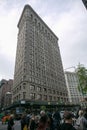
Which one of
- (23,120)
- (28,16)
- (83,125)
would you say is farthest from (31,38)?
(83,125)

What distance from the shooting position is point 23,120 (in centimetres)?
973

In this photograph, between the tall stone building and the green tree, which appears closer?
the green tree

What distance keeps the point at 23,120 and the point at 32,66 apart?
47.7 meters

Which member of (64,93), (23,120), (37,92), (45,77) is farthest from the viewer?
(64,93)

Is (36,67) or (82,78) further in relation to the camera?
(36,67)

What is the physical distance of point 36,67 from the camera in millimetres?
59688

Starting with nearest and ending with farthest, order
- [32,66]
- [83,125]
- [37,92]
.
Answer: [83,125] → [37,92] → [32,66]

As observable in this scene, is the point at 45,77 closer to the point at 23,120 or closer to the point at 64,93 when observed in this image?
the point at 64,93

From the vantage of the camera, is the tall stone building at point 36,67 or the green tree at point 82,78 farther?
the tall stone building at point 36,67

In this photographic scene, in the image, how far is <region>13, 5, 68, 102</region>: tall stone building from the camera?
52281 millimetres

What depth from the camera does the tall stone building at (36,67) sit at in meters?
52.3

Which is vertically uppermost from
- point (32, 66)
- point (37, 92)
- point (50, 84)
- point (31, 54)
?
point (31, 54)

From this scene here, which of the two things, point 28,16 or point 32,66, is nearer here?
point 32,66

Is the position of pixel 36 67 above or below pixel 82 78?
above
